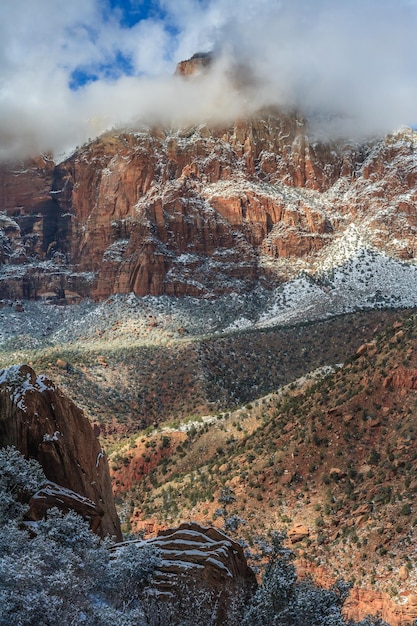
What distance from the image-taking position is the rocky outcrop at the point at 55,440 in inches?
742

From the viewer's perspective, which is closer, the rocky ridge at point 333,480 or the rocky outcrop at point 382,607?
the rocky outcrop at point 382,607

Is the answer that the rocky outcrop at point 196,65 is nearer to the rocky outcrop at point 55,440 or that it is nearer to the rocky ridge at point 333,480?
the rocky ridge at point 333,480

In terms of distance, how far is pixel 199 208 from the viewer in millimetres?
115750

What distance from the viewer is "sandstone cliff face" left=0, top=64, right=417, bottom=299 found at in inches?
4281

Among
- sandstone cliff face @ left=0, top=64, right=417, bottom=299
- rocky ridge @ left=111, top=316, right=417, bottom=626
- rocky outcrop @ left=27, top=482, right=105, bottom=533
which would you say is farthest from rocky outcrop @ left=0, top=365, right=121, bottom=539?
sandstone cliff face @ left=0, top=64, right=417, bottom=299

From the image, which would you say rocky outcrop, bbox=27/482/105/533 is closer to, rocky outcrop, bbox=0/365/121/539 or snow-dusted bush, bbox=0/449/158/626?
rocky outcrop, bbox=0/365/121/539

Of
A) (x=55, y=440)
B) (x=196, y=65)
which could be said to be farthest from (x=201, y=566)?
(x=196, y=65)

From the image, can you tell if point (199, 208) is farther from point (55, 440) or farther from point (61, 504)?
point (61, 504)

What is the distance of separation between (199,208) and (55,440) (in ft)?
325

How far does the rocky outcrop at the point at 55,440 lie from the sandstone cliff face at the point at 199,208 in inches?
3292

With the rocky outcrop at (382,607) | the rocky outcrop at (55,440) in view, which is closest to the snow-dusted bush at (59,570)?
the rocky outcrop at (55,440)

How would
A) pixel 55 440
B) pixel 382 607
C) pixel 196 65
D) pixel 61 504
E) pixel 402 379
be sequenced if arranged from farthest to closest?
pixel 196 65 < pixel 402 379 < pixel 55 440 < pixel 382 607 < pixel 61 504

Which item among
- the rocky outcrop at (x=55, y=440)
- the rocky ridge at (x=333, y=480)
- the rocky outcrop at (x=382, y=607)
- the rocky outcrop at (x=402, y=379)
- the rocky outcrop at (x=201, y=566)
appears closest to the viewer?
the rocky outcrop at (x=201, y=566)

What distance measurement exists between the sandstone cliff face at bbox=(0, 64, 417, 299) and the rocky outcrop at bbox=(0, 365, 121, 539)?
83615 millimetres
